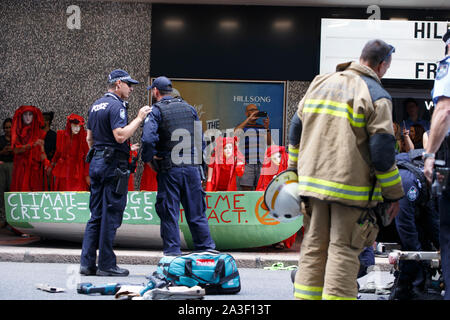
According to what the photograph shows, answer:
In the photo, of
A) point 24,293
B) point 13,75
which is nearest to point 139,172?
point 13,75

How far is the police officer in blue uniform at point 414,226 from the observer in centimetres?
579

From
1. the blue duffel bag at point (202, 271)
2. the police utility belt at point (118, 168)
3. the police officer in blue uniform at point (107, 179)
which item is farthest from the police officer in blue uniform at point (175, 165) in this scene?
the blue duffel bag at point (202, 271)

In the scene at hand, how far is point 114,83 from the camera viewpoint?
7.62 metres

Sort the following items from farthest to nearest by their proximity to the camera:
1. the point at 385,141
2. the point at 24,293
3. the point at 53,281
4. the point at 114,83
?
the point at 114,83 → the point at 53,281 → the point at 24,293 → the point at 385,141

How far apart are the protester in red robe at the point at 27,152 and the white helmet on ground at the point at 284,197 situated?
7.50 metres

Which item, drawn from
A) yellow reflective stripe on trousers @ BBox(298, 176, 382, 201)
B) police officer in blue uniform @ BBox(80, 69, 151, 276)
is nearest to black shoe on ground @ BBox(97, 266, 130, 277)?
police officer in blue uniform @ BBox(80, 69, 151, 276)

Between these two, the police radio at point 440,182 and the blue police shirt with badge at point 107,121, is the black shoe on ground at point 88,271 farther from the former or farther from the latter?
the police radio at point 440,182

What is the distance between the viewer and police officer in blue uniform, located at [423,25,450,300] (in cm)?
454

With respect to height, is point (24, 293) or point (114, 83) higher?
point (114, 83)

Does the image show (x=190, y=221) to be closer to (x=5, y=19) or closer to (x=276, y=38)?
(x=276, y=38)

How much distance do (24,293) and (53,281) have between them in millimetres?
947

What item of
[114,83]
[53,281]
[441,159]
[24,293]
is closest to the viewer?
[441,159]

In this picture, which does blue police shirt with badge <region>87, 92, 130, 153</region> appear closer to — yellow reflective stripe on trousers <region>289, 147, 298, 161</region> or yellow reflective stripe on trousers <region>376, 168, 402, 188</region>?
yellow reflective stripe on trousers <region>289, 147, 298, 161</region>

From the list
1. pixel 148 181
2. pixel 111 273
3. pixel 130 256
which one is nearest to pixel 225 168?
pixel 148 181
